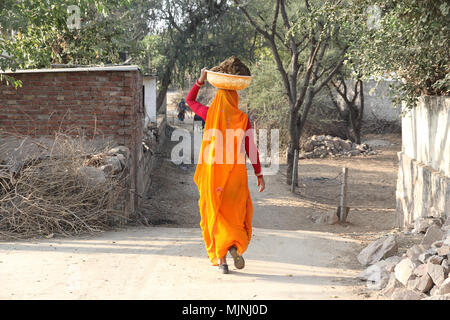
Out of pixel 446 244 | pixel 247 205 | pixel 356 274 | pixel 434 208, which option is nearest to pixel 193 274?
pixel 247 205

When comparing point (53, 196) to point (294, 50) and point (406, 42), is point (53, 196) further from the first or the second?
point (294, 50)

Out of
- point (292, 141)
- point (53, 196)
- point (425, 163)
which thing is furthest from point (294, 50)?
point (53, 196)

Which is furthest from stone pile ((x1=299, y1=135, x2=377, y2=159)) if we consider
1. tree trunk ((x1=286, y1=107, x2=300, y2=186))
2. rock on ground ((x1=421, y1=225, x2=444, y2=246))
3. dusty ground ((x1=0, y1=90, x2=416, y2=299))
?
rock on ground ((x1=421, y1=225, x2=444, y2=246))

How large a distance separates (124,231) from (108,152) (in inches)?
58.0

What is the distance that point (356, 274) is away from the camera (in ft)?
15.8

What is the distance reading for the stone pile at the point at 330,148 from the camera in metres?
20.2

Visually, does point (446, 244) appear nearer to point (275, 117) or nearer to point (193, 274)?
point (193, 274)

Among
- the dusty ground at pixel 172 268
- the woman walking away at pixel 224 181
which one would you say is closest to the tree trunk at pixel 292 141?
the dusty ground at pixel 172 268

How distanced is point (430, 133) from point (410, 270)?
4.00m

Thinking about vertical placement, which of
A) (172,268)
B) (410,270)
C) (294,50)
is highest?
(294,50)

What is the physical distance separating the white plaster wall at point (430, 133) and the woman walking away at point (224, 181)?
2985 millimetres

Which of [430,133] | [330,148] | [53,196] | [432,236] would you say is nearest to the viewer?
[432,236]

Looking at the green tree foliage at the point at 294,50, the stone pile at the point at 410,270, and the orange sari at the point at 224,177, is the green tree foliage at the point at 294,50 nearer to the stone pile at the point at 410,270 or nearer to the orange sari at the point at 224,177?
the orange sari at the point at 224,177

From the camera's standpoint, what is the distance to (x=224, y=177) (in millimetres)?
4941
